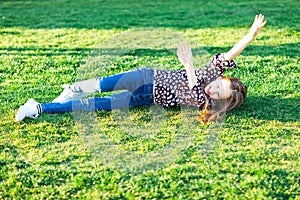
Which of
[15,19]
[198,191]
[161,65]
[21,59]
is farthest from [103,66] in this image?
[15,19]

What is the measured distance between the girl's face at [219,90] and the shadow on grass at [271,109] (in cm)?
21

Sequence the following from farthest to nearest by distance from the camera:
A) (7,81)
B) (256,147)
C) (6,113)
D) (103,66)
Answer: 1. (103,66)
2. (7,81)
3. (6,113)
4. (256,147)

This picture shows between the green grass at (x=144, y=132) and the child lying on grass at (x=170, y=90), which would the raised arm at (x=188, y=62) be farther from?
the green grass at (x=144, y=132)

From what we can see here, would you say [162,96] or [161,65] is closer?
[162,96]

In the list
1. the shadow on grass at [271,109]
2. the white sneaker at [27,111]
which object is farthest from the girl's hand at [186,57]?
the white sneaker at [27,111]

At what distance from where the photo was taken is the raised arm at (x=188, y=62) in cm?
432

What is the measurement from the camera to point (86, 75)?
18.5 feet

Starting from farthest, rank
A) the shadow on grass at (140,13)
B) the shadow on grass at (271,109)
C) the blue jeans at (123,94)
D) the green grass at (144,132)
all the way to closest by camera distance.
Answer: the shadow on grass at (140,13) → the blue jeans at (123,94) → the shadow on grass at (271,109) → the green grass at (144,132)

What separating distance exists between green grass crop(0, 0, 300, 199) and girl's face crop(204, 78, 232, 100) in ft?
0.59

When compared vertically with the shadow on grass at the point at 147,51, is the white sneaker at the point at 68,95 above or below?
below

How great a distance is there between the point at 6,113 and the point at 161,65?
6.55ft

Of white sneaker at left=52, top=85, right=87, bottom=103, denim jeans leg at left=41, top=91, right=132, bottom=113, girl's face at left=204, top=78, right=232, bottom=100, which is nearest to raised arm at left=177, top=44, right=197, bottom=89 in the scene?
girl's face at left=204, top=78, right=232, bottom=100

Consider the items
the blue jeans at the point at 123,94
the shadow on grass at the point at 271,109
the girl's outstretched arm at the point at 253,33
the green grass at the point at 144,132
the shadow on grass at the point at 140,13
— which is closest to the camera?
the green grass at the point at 144,132

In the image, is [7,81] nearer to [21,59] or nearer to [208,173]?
[21,59]
